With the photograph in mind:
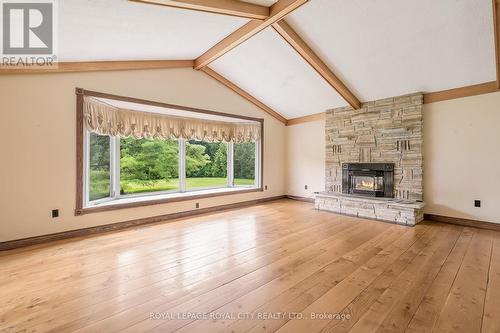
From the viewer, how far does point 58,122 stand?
3283mm

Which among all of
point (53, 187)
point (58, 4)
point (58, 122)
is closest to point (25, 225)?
point (53, 187)

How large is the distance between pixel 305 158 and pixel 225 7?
425cm

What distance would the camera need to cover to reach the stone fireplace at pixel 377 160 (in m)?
4.36

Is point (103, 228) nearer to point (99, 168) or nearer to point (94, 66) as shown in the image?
point (99, 168)

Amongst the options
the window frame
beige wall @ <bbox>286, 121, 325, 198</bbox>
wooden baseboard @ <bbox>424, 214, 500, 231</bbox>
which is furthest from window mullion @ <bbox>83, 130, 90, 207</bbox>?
wooden baseboard @ <bbox>424, 214, 500, 231</bbox>

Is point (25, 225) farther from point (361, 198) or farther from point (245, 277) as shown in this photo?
point (361, 198)

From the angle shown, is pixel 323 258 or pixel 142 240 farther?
pixel 142 240

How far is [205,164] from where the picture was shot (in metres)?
5.80

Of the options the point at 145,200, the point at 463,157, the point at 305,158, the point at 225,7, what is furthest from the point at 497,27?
the point at 145,200

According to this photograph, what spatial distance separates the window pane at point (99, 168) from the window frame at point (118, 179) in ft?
0.25

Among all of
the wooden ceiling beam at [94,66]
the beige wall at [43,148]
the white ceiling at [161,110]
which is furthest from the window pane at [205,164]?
the wooden ceiling beam at [94,66]

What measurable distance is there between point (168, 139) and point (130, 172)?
3.39ft

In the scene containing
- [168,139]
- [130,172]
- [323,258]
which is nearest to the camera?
[323,258]

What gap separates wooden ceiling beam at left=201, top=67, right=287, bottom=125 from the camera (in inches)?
197
